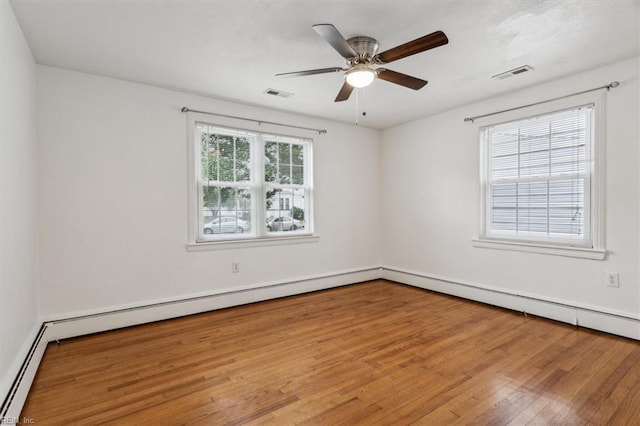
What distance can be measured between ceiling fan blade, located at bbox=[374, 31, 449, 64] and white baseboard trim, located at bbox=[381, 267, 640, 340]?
307 cm

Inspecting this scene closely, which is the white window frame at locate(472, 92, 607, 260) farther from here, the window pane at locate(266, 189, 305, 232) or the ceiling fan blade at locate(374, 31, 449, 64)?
the window pane at locate(266, 189, 305, 232)

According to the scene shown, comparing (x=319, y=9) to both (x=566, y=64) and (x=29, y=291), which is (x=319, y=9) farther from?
(x=29, y=291)

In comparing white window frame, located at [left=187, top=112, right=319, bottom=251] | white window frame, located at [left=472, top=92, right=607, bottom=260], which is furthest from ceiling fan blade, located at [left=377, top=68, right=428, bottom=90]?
white window frame, located at [left=187, top=112, right=319, bottom=251]

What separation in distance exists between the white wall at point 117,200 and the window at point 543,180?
296 cm

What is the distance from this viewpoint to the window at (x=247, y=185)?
3.98m

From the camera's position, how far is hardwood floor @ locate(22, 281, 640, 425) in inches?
77.9

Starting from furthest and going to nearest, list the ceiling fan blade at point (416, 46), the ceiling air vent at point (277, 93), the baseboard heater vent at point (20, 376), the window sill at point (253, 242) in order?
the window sill at point (253, 242)
the ceiling air vent at point (277, 93)
the ceiling fan blade at point (416, 46)
the baseboard heater vent at point (20, 376)

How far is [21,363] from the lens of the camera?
7.21 feet

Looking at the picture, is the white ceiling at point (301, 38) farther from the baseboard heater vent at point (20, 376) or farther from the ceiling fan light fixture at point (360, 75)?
the baseboard heater vent at point (20, 376)

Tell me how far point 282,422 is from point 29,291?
2.33m

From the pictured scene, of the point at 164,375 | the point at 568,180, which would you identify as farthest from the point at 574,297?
the point at 164,375

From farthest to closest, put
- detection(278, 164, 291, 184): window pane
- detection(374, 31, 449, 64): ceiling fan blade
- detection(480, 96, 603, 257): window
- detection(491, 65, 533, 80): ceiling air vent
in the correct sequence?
detection(278, 164, 291, 184): window pane
detection(480, 96, 603, 257): window
detection(491, 65, 533, 80): ceiling air vent
detection(374, 31, 449, 64): ceiling fan blade

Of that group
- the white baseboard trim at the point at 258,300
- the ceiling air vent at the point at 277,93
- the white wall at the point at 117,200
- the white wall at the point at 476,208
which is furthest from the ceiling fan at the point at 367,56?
the white baseboard trim at the point at 258,300

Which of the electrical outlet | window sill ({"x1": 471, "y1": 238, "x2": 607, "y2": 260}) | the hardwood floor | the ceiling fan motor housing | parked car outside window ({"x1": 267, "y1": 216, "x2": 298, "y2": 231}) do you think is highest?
the ceiling fan motor housing
